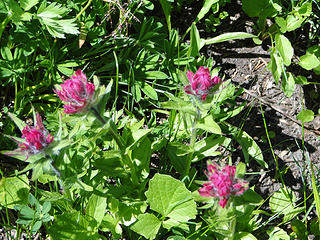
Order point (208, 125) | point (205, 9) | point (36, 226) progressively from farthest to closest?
point (205, 9) < point (36, 226) < point (208, 125)

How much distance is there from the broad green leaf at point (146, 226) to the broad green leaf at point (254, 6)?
5.65 ft

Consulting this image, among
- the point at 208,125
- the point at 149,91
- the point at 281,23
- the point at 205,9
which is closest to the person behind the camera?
the point at 208,125

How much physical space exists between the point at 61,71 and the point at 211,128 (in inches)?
46.2

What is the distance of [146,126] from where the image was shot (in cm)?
299

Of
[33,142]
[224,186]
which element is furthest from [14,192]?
[224,186]

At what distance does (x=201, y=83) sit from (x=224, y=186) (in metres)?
0.50

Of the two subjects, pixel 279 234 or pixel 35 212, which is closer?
pixel 35 212

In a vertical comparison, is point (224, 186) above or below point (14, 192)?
above

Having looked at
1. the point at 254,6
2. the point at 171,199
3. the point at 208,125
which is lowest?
the point at 171,199

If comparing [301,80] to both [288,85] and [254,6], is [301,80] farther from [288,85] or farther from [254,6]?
[254,6]

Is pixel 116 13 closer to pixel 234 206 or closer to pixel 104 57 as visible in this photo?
pixel 104 57

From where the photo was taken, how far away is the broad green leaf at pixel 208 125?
2.11 metres

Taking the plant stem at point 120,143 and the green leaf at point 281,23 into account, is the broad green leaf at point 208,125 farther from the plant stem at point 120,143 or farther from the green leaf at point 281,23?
the green leaf at point 281,23

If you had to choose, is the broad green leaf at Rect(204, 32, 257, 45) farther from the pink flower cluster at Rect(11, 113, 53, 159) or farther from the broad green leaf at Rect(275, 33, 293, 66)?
the pink flower cluster at Rect(11, 113, 53, 159)
